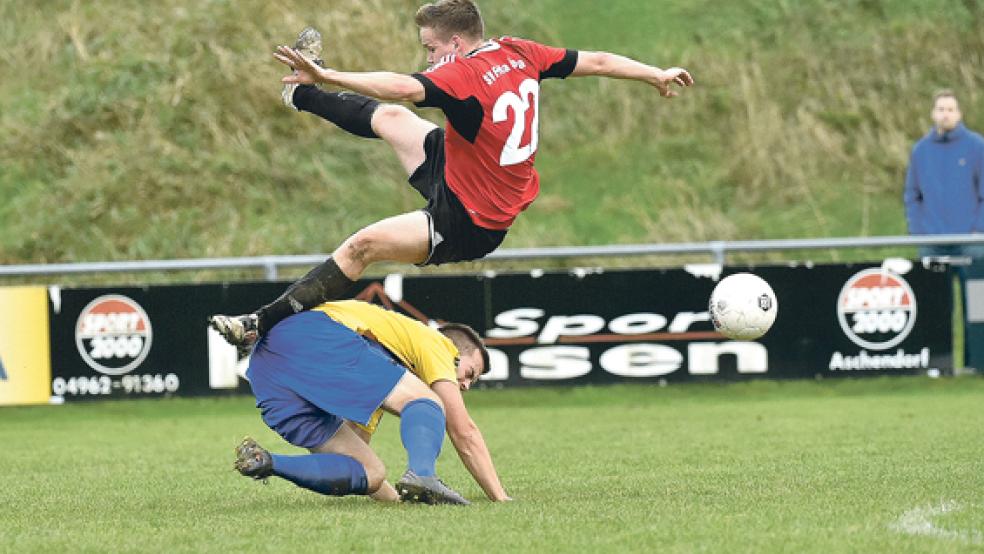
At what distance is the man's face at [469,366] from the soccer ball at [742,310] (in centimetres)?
150

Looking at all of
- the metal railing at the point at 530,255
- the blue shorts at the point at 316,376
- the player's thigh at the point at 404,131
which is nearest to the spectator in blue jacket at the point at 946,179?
the metal railing at the point at 530,255

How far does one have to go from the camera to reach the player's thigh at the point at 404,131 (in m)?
8.63

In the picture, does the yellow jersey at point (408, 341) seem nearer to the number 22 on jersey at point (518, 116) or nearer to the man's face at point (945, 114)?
the number 22 on jersey at point (518, 116)

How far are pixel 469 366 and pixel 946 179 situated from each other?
853 cm

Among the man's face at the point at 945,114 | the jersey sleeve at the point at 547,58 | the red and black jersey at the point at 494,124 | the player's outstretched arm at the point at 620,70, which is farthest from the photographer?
the man's face at the point at 945,114

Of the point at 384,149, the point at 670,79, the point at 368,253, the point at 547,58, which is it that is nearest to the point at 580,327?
the point at 670,79

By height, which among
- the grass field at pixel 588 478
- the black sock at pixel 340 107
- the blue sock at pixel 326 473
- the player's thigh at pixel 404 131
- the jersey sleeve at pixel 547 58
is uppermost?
the jersey sleeve at pixel 547 58

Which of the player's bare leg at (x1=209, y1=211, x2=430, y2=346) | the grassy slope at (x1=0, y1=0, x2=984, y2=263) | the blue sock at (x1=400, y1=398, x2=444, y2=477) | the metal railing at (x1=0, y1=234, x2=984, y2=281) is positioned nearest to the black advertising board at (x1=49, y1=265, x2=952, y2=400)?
the metal railing at (x1=0, y1=234, x2=984, y2=281)

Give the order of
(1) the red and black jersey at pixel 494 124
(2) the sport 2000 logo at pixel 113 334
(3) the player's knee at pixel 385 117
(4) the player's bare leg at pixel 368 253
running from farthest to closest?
(2) the sport 2000 logo at pixel 113 334, (3) the player's knee at pixel 385 117, (4) the player's bare leg at pixel 368 253, (1) the red and black jersey at pixel 494 124

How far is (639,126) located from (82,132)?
700 centimetres

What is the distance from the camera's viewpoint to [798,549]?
5.40m

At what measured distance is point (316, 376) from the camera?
23.6 feet

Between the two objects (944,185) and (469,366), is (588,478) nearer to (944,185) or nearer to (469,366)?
(469,366)

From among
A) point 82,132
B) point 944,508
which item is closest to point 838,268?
point 944,508
